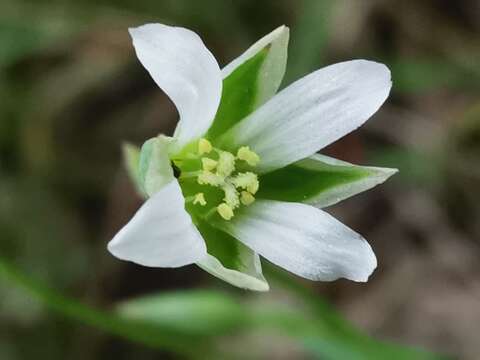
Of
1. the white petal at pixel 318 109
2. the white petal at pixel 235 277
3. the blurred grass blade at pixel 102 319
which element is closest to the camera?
the white petal at pixel 235 277

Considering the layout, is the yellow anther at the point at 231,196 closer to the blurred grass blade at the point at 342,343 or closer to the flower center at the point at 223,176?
the flower center at the point at 223,176

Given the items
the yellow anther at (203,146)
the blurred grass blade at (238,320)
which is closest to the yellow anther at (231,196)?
the yellow anther at (203,146)

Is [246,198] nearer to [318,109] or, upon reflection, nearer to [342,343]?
[318,109]

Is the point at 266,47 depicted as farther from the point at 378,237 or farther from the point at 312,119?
the point at 378,237

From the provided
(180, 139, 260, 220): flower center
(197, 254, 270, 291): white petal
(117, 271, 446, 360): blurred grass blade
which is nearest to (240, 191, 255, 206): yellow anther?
(180, 139, 260, 220): flower center

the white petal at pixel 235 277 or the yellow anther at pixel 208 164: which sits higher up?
the yellow anther at pixel 208 164

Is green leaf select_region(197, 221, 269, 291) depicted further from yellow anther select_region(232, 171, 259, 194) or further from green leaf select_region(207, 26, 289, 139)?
green leaf select_region(207, 26, 289, 139)

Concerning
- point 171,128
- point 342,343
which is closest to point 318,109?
point 342,343
